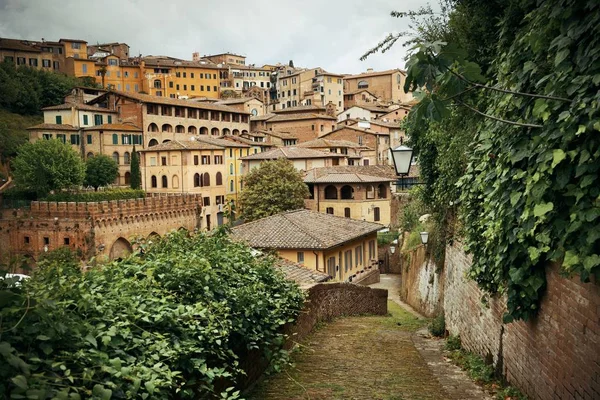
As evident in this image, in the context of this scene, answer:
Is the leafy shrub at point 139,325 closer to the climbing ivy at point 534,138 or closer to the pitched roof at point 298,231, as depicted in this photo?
the climbing ivy at point 534,138

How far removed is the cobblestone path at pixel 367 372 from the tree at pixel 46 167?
43633mm

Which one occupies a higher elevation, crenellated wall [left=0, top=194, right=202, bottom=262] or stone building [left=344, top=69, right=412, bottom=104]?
stone building [left=344, top=69, right=412, bottom=104]

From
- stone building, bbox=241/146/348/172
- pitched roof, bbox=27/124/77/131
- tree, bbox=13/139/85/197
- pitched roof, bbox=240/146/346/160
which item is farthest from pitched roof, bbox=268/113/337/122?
tree, bbox=13/139/85/197

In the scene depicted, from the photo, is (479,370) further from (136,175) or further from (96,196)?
(136,175)

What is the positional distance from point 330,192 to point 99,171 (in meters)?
25.8

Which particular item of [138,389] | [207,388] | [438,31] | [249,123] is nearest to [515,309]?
[207,388]

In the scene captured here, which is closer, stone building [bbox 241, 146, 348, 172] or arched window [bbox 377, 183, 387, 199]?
arched window [bbox 377, 183, 387, 199]

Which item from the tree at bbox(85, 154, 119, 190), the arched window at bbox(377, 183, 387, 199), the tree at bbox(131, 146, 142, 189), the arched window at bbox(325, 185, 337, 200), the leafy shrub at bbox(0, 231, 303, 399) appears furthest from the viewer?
the tree at bbox(131, 146, 142, 189)

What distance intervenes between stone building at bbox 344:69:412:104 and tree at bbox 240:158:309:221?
59.5 m

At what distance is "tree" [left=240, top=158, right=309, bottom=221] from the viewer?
42250mm

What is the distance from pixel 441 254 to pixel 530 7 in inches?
335

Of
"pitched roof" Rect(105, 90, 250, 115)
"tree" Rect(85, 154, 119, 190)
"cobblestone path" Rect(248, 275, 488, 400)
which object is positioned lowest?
"cobblestone path" Rect(248, 275, 488, 400)

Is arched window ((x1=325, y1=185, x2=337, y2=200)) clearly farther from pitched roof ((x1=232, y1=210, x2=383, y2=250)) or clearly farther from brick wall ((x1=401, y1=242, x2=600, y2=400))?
brick wall ((x1=401, y1=242, x2=600, y2=400))

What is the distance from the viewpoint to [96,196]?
4938 cm
